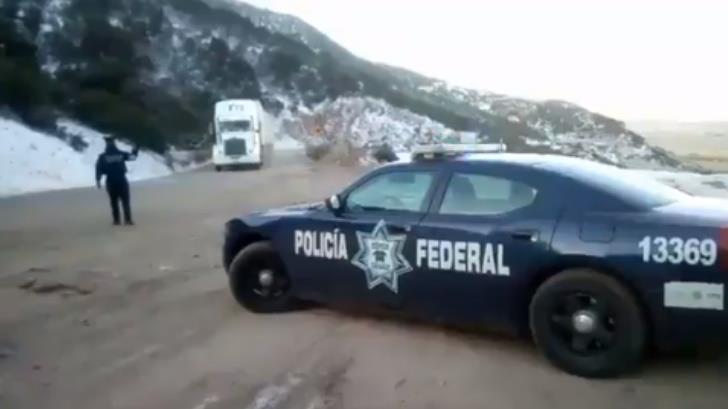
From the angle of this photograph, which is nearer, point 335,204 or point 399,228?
point 399,228

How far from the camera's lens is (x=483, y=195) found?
6.49m

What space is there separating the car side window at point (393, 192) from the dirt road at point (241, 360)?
1023 mm

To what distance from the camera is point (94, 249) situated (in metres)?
13.0

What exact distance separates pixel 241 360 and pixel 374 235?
1389 mm

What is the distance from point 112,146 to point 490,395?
12.2 meters

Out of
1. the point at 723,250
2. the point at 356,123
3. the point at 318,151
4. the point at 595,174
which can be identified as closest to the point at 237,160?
the point at 318,151

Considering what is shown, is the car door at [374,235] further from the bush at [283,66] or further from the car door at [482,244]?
the bush at [283,66]

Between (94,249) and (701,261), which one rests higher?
A: (701,261)

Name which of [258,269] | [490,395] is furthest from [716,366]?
[258,269]

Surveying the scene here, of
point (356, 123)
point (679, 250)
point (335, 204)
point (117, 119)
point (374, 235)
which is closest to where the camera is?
point (679, 250)

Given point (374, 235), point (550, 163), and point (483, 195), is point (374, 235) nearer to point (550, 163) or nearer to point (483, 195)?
point (483, 195)

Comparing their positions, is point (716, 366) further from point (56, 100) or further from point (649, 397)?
point (56, 100)

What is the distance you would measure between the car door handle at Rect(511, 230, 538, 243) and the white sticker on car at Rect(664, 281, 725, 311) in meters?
0.92

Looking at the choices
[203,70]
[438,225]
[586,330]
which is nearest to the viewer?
[586,330]
